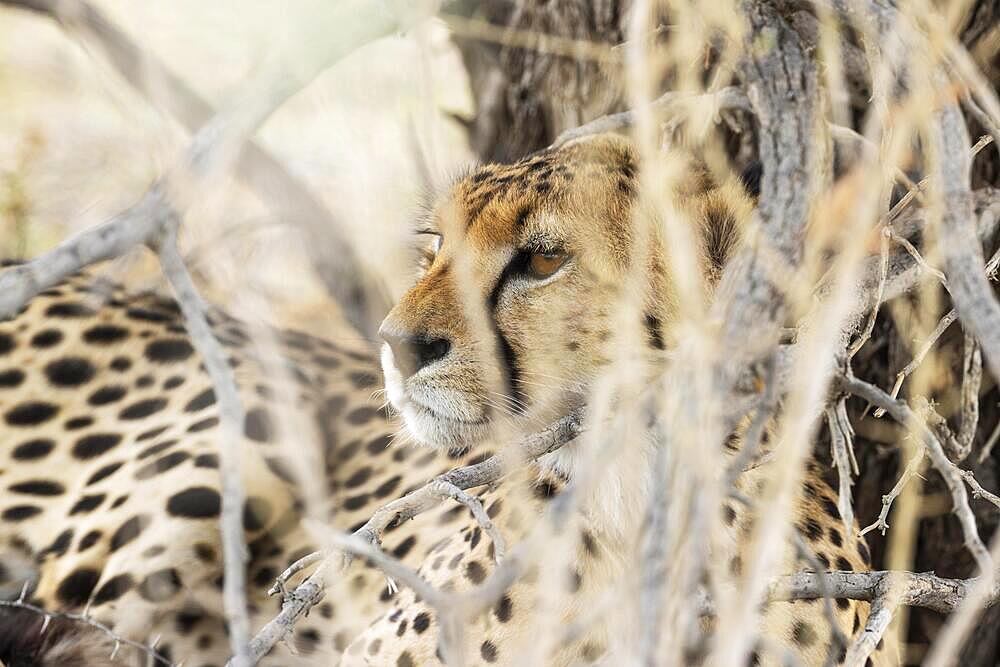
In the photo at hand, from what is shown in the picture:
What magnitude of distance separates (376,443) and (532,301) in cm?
112

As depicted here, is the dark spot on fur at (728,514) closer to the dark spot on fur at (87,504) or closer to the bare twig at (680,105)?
the bare twig at (680,105)

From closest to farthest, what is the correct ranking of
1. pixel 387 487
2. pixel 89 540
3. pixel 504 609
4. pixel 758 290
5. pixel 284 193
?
pixel 758 290 < pixel 504 609 < pixel 89 540 < pixel 387 487 < pixel 284 193

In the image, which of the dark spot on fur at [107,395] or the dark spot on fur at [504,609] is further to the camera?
the dark spot on fur at [107,395]

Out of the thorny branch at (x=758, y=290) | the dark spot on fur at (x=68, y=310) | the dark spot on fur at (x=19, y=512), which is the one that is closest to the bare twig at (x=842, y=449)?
the thorny branch at (x=758, y=290)

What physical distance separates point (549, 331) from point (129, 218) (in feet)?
2.12

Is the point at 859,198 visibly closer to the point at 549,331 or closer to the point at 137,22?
the point at 549,331

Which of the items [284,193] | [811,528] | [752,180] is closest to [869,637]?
[811,528]

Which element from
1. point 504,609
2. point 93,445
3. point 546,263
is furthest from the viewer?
point 93,445

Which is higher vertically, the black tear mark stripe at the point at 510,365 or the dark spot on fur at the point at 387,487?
the black tear mark stripe at the point at 510,365

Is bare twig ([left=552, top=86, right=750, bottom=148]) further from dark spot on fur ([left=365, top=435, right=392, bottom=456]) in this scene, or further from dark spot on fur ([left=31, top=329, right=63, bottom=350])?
dark spot on fur ([left=31, top=329, right=63, bottom=350])

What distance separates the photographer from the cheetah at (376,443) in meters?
1.78

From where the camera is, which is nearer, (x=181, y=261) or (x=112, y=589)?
(x=181, y=261)

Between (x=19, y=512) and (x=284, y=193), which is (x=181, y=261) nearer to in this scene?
(x=19, y=512)

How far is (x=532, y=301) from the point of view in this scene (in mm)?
1823
